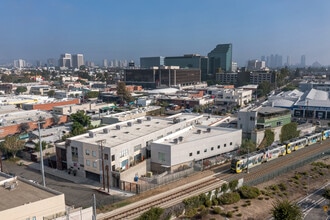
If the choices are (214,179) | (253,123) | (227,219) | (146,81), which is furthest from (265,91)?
(227,219)

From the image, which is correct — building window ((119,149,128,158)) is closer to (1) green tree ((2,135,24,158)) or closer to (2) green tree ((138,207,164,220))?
(2) green tree ((138,207,164,220))

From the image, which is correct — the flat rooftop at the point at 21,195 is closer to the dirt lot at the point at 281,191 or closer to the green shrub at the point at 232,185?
the dirt lot at the point at 281,191

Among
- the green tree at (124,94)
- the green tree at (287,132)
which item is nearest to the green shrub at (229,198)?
the green tree at (287,132)

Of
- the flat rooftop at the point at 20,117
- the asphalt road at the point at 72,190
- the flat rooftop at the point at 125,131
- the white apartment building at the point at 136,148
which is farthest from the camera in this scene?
the flat rooftop at the point at 20,117

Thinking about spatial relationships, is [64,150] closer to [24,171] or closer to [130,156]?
[24,171]

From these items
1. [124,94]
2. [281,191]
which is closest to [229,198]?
[281,191]

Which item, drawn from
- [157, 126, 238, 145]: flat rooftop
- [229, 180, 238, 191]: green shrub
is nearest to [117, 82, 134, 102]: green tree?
[157, 126, 238, 145]: flat rooftop
